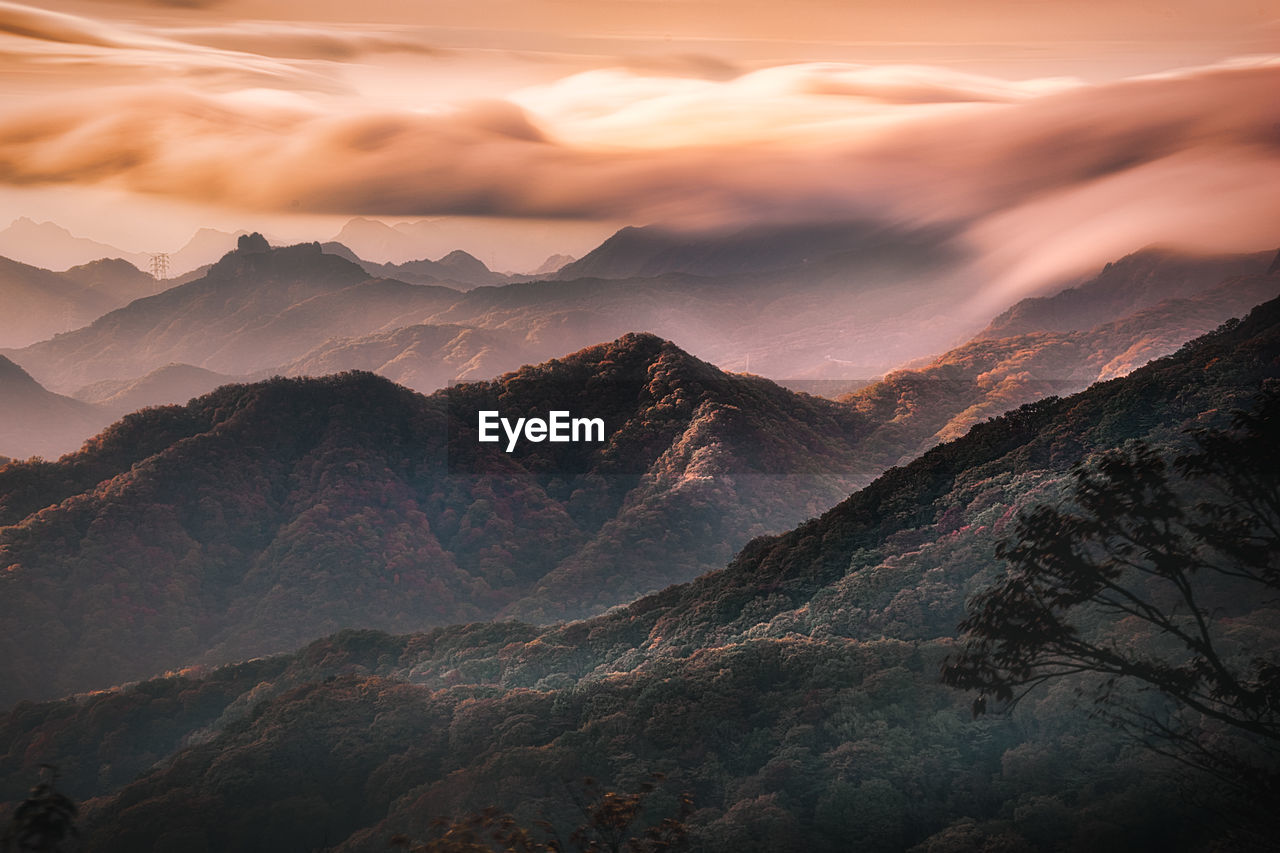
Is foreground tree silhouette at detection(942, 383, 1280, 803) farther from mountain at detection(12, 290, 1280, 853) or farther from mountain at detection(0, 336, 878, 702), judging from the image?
mountain at detection(0, 336, 878, 702)

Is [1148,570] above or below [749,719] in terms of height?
above

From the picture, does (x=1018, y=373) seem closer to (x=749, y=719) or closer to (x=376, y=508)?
(x=376, y=508)

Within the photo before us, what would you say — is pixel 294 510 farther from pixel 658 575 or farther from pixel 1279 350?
pixel 1279 350

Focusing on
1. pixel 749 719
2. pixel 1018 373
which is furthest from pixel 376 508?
pixel 1018 373

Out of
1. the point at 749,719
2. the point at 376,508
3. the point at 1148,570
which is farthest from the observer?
the point at 376,508

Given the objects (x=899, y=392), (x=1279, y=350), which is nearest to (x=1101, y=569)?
(x=1279, y=350)

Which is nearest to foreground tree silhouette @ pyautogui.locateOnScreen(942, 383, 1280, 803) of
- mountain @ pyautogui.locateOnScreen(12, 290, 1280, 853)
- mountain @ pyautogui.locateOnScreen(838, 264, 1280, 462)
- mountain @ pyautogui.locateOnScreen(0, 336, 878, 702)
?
mountain @ pyautogui.locateOnScreen(12, 290, 1280, 853)
